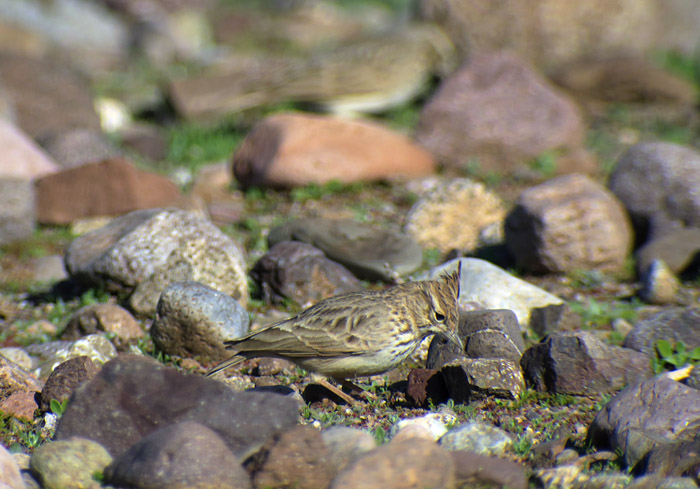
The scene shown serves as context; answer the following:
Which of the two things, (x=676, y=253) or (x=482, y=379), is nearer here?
(x=482, y=379)

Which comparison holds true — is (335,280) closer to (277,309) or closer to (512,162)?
(277,309)

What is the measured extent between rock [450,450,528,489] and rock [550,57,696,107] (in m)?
10.3

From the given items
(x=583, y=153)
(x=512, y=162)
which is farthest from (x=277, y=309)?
(x=583, y=153)

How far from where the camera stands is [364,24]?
68.3 feet

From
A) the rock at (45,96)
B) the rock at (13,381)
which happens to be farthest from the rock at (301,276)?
the rock at (45,96)

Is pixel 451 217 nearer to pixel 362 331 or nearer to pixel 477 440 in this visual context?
pixel 362 331

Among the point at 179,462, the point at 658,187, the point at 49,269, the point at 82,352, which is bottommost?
the point at 49,269

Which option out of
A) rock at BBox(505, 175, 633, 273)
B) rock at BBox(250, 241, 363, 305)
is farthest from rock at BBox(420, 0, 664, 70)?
rock at BBox(250, 241, 363, 305)

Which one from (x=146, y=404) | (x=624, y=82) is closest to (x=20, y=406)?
(x=146, y=404)

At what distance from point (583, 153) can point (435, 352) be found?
6.20m

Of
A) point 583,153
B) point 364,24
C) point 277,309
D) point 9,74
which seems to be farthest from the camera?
point 364,24

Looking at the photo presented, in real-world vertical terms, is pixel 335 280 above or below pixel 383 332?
below

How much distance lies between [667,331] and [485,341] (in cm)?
139

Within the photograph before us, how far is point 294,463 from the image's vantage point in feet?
12.0
